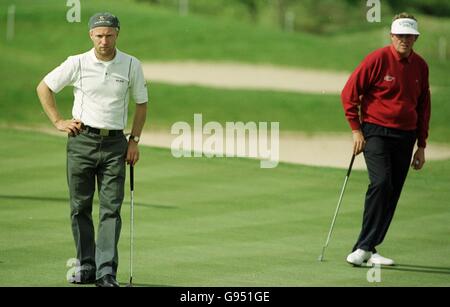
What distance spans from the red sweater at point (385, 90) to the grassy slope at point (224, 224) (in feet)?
4.64

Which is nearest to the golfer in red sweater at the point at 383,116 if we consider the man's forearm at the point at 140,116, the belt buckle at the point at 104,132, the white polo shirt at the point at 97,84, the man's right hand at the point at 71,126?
the man's forearm at the point at 140,116

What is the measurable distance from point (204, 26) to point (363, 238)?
30.8 meters

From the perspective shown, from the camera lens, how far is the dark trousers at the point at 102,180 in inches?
391

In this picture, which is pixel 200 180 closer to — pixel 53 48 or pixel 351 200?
pixel 351 200

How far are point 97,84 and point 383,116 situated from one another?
9.70ft

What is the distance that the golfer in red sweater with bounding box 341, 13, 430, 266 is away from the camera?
11.3 m

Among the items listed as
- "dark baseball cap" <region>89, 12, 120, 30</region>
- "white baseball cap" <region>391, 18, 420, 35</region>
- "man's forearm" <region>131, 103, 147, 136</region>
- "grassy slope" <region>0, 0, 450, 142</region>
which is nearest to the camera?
"dark baseball cap" <region>89, 12, 120, 30</region>

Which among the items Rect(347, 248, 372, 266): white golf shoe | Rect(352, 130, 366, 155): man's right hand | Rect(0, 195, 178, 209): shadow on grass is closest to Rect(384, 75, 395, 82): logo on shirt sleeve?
Rect(352, 130, 366, 155): man's right hand

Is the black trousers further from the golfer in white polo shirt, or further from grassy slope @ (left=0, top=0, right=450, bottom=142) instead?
grassy slope @ (left=0, top=0, right=450, bottom=142)

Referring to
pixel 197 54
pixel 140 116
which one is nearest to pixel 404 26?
pixel 140 116

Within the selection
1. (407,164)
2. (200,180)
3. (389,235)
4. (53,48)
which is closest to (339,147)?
(200,180)

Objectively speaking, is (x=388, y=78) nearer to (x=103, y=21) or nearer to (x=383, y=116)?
(x=383, y=116)

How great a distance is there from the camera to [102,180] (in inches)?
395

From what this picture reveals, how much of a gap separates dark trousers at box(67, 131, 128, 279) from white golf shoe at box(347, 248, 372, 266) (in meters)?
2.48
